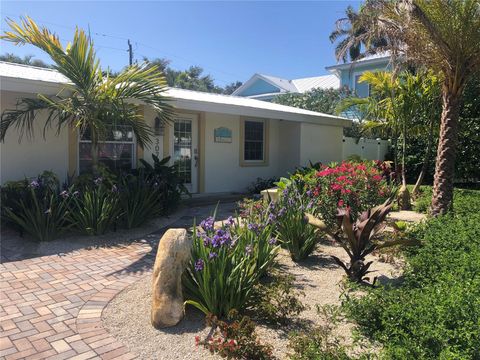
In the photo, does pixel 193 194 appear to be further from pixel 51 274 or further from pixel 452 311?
pixel 452 311

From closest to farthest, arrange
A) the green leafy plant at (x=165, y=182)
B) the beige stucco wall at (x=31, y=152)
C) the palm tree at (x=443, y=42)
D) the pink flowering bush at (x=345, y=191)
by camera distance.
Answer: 1. the palm tree at (x=443, y=42)
2. the pink flowering bush at (x=345, y=191)
3. the beige stucco wall at (x=31, y=152)
4. the green leafy plant at (x=165, y=182)

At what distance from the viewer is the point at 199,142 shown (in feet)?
35.6

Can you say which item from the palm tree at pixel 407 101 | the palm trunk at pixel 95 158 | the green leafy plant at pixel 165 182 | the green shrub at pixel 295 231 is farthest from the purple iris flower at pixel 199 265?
the palm tree at pixel 407 101

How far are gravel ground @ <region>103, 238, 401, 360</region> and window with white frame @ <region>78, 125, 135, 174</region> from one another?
490 cm

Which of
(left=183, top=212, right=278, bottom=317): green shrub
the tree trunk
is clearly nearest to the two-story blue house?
the tree trunk

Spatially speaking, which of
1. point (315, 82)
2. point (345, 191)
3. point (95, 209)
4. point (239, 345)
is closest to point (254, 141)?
point (345, 191)

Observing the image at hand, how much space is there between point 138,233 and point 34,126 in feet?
10.3

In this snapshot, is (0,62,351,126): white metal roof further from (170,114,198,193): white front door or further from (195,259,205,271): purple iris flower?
(195,259,205,271): purple iris flower

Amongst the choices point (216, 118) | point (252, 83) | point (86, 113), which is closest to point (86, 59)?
point (86, 113)

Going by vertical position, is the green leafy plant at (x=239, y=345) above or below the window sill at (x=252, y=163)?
below

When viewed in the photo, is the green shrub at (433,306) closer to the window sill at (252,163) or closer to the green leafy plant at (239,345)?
the green leafy plant at (239,345)

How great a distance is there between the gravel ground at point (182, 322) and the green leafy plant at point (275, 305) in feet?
0.31

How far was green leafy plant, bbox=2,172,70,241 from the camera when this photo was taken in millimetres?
6086

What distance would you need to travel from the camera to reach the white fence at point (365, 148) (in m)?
15.1
